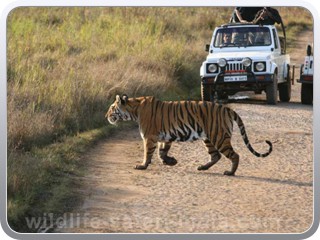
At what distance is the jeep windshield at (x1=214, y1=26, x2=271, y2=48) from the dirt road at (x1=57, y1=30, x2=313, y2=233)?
3.90 m

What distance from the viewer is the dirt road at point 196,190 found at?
7418mm

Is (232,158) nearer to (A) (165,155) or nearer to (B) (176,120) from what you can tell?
(B) (176,120)

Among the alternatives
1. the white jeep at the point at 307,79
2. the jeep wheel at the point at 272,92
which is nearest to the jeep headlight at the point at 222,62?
the jeep wheel at the point at 272,92

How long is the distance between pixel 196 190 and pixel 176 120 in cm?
134

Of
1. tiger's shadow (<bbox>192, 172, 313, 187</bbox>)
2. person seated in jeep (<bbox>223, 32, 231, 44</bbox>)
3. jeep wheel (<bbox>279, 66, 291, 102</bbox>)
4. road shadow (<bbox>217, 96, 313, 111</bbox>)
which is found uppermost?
tiger's shadow (<bbox>192, 172, 313, 187</bbox>)

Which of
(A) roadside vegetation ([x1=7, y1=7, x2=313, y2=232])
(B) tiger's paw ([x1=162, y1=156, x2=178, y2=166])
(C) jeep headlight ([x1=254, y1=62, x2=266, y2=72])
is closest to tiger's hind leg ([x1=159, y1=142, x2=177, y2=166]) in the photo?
(B) tiger's paw ([x1=162, y1=156, x2=178, y2=166])

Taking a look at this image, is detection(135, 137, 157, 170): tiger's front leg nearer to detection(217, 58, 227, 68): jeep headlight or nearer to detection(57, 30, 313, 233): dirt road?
detection(57, 30, 313, 233): dirt road

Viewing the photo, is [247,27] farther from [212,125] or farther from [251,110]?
[212,125]

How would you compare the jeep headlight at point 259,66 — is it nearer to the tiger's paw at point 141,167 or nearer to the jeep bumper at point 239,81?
the jeep bumper at point 239,81

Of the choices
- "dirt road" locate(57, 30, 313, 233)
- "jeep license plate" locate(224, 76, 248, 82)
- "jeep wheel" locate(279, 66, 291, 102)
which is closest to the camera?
"dirt road" locate(57, 30, 313, 233)

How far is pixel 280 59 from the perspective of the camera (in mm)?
16891

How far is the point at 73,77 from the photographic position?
1355 cm

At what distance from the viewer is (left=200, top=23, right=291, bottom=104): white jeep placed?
50.7 ft
